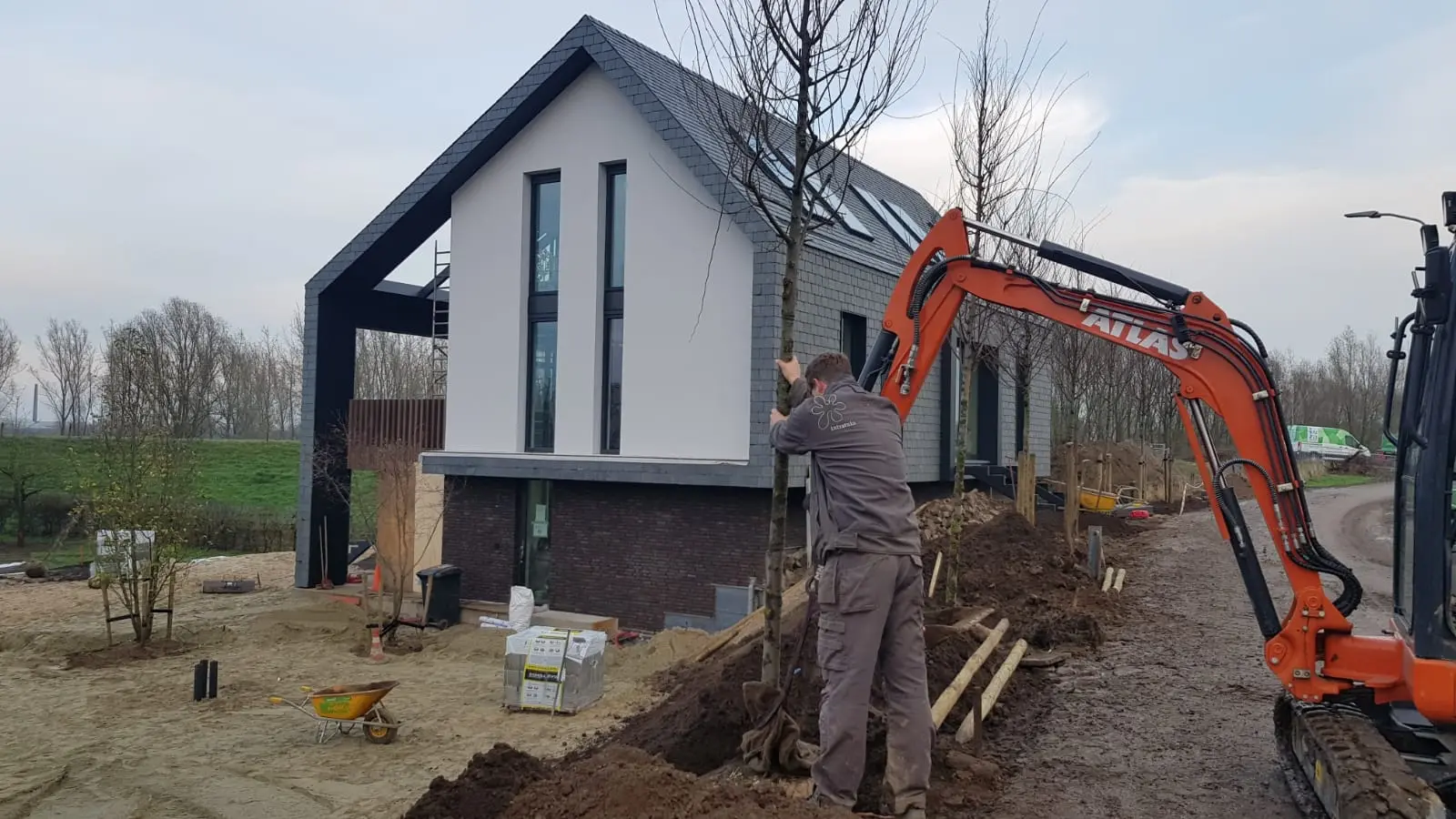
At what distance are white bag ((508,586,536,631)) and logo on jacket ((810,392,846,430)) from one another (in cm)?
997

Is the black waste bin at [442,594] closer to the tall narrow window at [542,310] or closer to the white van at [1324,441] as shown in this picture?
the tall narrow window at [542,310]

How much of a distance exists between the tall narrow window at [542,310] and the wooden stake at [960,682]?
8626 mm

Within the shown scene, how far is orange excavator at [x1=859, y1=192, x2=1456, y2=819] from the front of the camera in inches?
186

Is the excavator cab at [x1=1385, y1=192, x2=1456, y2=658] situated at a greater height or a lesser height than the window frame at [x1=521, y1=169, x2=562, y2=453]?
lesser

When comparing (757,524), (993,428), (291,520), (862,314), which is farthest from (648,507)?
(291,520)

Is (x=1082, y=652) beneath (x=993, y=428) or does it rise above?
beneath

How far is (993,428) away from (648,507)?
9.34 meters

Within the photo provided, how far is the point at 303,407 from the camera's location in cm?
1759

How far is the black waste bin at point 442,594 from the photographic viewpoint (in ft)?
48.3

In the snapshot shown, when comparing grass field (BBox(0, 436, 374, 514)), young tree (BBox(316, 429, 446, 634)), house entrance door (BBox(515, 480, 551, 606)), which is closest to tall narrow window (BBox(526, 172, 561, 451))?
house entrance door (BBox(515, 480, 551, 606))

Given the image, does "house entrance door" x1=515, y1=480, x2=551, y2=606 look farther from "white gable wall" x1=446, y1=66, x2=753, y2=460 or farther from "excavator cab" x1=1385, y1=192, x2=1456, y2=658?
"excavator cab" x1=1385, y1=192, x2=1456, y2=658

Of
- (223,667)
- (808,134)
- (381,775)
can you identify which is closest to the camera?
(808,134)

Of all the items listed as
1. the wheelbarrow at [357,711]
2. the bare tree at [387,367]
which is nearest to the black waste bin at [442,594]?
the wheelbarrow at [357,711]

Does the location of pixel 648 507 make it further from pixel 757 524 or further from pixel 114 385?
pixel 114 385
